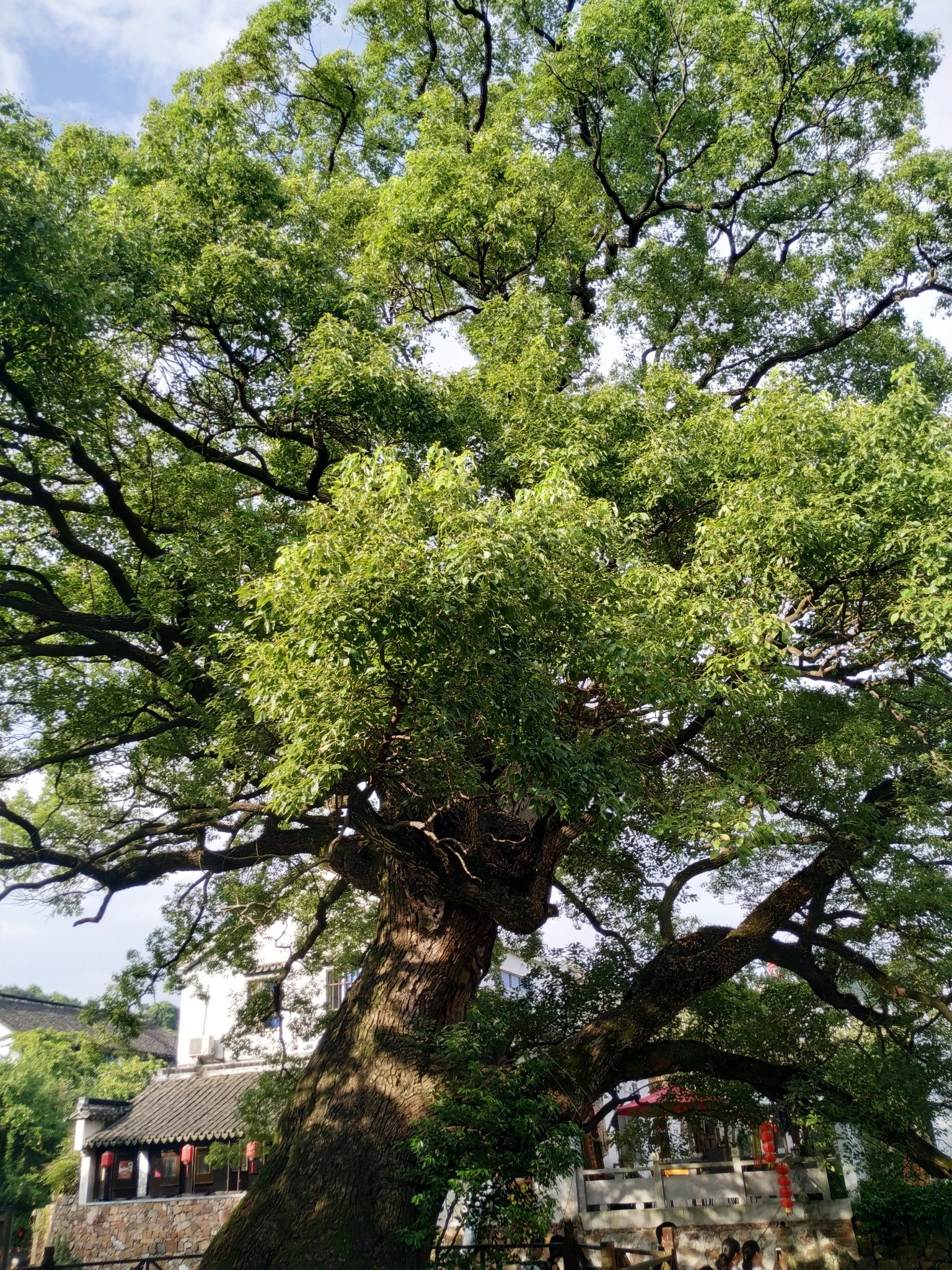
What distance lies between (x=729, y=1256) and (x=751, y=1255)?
25cm

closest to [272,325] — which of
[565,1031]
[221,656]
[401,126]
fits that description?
[221,656]

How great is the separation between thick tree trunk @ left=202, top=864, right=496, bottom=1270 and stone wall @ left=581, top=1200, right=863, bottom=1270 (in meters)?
4.75

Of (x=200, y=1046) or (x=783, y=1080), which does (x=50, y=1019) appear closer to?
(x=200, y=1046)

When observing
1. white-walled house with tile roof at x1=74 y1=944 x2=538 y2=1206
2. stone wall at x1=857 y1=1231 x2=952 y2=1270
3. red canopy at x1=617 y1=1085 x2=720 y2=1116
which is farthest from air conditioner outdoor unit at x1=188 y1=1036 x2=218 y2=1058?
stone wall at x1=857 y1=1231 x2=952 y2=1270

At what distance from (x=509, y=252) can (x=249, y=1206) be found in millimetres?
10449

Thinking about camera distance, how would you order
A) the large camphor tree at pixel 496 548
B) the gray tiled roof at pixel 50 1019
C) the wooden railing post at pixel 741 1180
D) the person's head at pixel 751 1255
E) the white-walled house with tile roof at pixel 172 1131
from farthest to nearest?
the gray tiled roof at pixel 50 1019, the white-walled house with tile roof at pixel 172 1131, the wooden railing post at pixel 741 1180, the person's head at pixel 751 1255, the large camphor tree at pixel 496 548

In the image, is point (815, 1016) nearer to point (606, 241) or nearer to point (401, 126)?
point (606, 241)

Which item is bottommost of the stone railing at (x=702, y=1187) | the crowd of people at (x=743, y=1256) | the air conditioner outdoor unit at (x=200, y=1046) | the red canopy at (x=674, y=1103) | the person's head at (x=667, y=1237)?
the crowd of people at (x=743, y=1256)

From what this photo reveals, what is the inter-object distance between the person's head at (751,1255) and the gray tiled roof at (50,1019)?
23.4 m

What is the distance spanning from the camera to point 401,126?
13.9 meters

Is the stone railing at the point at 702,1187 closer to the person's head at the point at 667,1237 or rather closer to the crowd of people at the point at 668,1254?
the crowd of people at the point at 668,1254

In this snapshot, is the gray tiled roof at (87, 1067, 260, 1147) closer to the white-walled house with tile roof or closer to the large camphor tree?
the white-walled house with tile roof

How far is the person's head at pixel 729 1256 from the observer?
10809mm

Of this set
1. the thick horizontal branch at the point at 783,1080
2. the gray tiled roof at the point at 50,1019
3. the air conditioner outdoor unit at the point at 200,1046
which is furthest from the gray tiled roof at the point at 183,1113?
the thick horizontal branch at the point at 783,1080
